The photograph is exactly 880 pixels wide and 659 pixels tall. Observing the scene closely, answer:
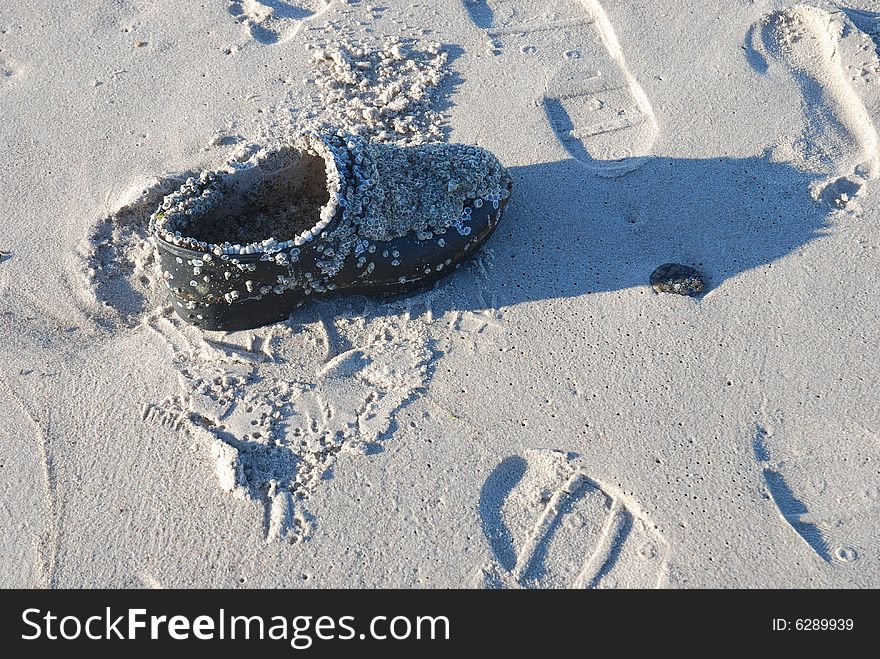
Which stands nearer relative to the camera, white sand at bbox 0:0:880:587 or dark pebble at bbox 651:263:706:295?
white sand at bbox 0:0:880:587

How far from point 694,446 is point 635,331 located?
0.46 metres

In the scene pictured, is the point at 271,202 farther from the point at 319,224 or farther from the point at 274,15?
the point at 274,15

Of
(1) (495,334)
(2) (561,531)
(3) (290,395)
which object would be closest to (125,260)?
(3) (290,395)

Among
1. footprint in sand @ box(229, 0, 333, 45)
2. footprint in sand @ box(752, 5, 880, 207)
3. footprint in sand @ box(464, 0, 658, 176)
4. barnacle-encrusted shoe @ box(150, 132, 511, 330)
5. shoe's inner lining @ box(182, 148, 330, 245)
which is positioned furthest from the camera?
footprint in sand @ box(229, 0, 333, 45)

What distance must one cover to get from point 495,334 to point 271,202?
98cm

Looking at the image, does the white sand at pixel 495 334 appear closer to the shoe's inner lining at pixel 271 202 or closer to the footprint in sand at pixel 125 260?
the footprint in sand at pixel 125 260

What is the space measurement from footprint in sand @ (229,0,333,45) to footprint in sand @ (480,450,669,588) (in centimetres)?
230

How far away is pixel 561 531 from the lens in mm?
2352

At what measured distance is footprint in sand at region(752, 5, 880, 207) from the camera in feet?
9.85

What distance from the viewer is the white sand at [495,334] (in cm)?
234

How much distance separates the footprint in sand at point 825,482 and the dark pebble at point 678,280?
1.79 feet

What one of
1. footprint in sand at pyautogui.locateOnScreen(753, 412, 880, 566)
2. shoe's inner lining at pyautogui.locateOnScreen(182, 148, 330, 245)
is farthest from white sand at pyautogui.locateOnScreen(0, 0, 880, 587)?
shoe's inner lining at pyautogui.locateOnScreen(182, 148, 330, 245)

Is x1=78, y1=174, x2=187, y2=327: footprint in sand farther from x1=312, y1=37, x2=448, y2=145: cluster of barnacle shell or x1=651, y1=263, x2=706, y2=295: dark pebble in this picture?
x1=651, y1=263, x2=706, y2=295: dark pebble

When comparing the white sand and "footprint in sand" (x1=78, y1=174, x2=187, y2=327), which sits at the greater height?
"footprint in sand" (x1=78, y1=174, x2=187, y2=327)
